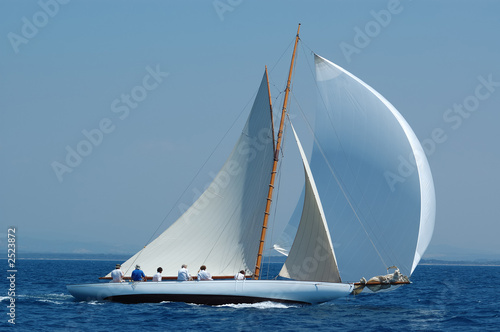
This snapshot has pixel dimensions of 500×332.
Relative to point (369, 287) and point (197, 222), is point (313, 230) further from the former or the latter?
point (197, 222)

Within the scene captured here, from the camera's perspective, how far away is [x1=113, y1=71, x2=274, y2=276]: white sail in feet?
99.8

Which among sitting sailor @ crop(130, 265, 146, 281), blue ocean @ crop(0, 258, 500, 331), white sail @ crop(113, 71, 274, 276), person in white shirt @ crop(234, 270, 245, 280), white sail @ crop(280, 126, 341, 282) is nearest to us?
blue ocean @ crop(0, 258, 500, 331)

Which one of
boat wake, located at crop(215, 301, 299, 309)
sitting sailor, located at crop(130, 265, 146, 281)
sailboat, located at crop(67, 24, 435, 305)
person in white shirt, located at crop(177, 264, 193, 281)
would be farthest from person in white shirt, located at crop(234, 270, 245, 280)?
sitting sailor, located at crop(130, 265, 146, 281)

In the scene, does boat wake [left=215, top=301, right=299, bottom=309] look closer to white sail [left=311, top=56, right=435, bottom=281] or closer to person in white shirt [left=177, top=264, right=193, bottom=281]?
person in white shirt [left=177, top=264, right=193, bottom=281]

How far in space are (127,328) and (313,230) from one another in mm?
8714

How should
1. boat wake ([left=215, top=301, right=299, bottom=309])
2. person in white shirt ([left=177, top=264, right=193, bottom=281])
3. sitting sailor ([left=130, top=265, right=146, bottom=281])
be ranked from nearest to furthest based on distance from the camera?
boat wake ([left=215, top=301, right=299, bottom=309]) < person in white shirt ([left=177, top=264, right=193, bottom=281]) < sitting sailor ([left=130, top=265, right=146, bottom=281])

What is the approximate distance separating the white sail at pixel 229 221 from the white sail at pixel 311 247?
85.0 inches

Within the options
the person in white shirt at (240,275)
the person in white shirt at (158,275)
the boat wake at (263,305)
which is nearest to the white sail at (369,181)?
the boat wake at (263,305)

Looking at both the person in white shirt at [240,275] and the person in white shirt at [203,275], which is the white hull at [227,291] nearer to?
the person in white shirt at [203,275]

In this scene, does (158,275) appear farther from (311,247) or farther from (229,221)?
(311,247)

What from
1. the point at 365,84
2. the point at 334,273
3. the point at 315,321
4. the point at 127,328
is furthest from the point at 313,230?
the point at 127,328

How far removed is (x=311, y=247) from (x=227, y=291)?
148 inches

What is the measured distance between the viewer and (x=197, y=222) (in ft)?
102

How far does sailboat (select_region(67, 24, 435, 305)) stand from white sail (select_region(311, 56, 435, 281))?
0.13ft
